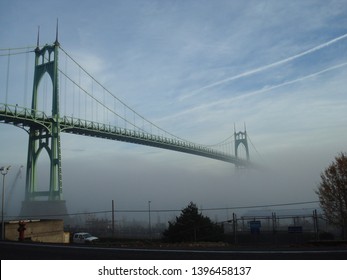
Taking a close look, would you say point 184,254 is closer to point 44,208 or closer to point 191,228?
point 191,228

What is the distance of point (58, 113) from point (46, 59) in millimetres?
10426

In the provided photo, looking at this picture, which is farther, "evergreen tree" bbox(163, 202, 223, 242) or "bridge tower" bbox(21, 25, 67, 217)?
"bridge tower" bbox(21, 25, 67, 217)

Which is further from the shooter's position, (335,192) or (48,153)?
(48,153)

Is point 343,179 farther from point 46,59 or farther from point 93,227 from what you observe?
point 46,59

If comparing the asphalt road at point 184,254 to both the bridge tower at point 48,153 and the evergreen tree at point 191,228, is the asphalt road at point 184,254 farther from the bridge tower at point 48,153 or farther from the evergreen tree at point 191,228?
the bridge tower at point 48,153

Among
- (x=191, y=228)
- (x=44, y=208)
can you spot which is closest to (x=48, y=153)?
(x=44, y=208)

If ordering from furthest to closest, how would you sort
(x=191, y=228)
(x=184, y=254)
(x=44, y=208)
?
(x=44, y=208) < (x=191, y=228) < (x=184, y=254)

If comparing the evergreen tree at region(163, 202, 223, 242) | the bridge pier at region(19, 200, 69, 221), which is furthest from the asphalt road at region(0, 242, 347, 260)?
the bridge pier at region(19, 200, 69, 221)

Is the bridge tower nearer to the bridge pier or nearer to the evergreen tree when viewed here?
the bridge pier

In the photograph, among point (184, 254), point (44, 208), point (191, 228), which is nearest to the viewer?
point (184, 254)

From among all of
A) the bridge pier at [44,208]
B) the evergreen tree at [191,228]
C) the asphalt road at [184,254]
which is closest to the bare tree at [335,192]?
the evergreen tree at [191,228]

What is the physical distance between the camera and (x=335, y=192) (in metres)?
34.4

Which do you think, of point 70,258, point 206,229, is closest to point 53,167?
point 206,229

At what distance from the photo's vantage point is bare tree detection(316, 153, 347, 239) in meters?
32.9
